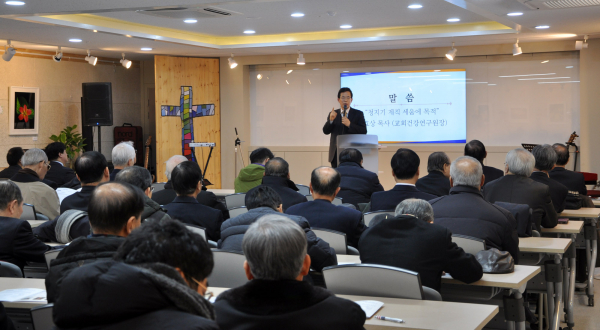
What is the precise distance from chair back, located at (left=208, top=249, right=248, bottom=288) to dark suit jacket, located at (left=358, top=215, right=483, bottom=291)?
0.68 metres

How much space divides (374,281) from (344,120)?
19.4ft

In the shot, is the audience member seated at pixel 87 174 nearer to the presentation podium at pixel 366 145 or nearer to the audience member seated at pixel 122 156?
the audience member seated at pixel 122 156

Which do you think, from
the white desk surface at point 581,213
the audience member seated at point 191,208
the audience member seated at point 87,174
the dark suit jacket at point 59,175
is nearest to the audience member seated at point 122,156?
the audience member seated at point 87,174

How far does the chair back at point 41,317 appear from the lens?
2.06 meters

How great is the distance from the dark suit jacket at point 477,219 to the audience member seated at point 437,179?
1372mm

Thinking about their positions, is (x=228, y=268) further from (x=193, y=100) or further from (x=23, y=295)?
(x=193, y=100)

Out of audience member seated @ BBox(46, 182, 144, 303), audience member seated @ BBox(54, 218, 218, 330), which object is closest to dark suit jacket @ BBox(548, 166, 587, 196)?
audience member seated @ BBox(46, 182, 144, 303)

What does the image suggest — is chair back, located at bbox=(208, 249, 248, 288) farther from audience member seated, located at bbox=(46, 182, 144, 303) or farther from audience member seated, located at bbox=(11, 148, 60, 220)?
audience member seated, located at bbox=(11, 148, 60, 220)

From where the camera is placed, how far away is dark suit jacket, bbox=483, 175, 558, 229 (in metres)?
4.30

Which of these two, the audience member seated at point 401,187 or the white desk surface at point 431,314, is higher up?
the audience member seated at point 401,187

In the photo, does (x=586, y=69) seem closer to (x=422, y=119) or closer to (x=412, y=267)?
(x=422, y=119)

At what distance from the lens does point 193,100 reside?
11.3 meters

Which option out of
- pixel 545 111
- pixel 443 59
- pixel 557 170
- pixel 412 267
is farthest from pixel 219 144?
pixel 412 267

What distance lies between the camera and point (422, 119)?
10586mm
